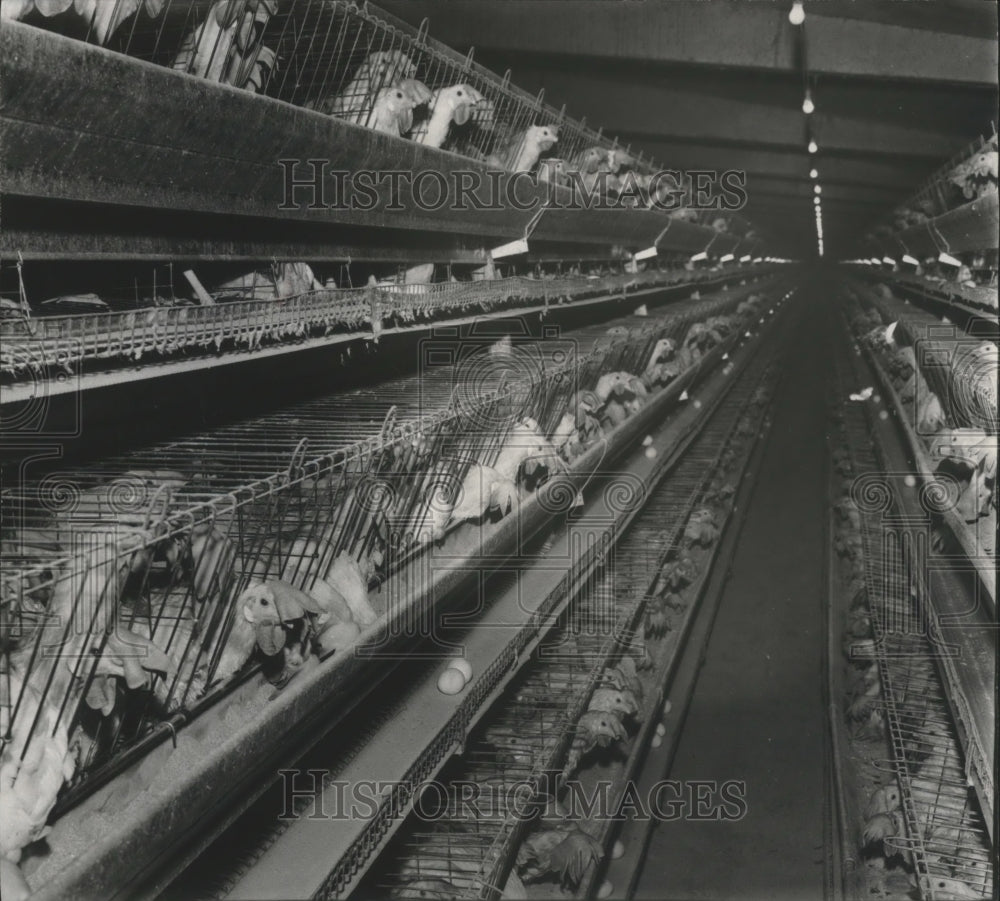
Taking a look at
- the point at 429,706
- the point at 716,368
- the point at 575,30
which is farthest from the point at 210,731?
the point at 716,368

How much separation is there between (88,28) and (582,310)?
21.8 feet

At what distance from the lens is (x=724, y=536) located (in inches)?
349

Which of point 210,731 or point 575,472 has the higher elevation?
point 575,472

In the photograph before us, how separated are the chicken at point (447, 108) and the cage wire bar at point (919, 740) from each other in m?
3.21

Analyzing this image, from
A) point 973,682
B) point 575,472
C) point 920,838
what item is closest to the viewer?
point 920,838

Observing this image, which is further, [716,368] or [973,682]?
[716,368]

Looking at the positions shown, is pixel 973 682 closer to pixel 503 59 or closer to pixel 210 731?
Answer: pixel 210 731

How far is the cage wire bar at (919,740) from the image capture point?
3869 millimetres

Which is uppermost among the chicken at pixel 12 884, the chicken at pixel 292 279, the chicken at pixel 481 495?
the chicken at pixel 292 279

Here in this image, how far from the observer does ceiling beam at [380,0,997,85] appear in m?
6.07

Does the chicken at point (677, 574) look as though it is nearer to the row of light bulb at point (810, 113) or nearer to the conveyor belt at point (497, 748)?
the conveyor belt at point (497, 748)

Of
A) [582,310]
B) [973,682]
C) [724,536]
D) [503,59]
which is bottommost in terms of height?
[724,536]

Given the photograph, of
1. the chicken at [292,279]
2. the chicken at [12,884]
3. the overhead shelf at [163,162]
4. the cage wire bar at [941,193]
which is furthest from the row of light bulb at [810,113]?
the chicken at [12,884]

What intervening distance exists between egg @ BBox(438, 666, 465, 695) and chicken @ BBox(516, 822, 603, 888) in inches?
26.0
